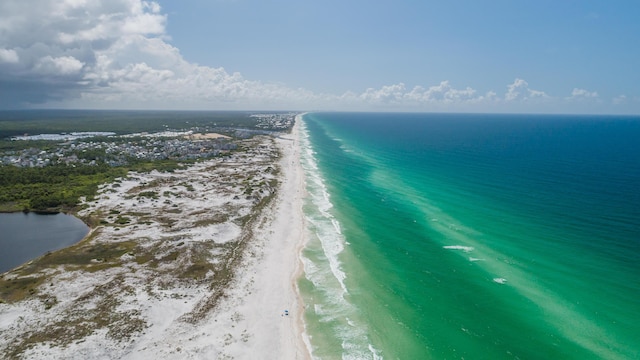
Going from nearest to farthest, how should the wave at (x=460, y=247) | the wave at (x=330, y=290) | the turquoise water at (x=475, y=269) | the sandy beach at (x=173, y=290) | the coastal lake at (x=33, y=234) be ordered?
the sandy beach at (x=173, y=290) < the wave at (x=330, y=290) < the turquoise water at (x=475, y=269) < the coastal lake at (x=33, y=234) < the wave at (x=460, y=247)

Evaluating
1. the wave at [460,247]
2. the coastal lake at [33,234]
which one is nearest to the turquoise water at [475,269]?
the wave at [460,247]

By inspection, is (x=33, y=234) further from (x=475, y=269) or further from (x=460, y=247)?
(x=475, y=269)

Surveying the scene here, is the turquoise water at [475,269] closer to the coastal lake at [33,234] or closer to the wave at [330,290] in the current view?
the wave at [330,290]

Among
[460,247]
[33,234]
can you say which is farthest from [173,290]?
[460,247]

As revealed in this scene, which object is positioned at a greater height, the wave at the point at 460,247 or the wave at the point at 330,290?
the wave at the point at 460,247

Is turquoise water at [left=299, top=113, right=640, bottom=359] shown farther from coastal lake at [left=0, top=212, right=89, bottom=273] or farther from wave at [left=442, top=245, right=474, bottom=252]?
coastal lake at [left=0, top=212, right=89, bottom=273]

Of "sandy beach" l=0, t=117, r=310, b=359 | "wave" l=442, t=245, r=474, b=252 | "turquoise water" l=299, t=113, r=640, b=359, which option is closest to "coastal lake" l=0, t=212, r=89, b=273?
"sandy beach" l=0, t=117, r=310, b=359

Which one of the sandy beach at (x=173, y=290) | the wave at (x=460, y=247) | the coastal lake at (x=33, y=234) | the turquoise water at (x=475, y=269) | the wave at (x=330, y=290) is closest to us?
the sandy beach at (x=173, y=290)
